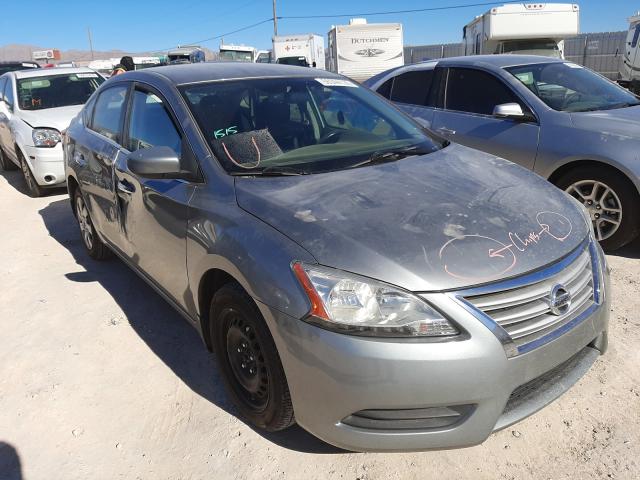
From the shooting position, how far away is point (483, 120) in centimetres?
506

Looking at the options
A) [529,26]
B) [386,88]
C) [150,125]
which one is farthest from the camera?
[529,26]

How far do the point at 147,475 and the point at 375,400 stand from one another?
1.16 meters

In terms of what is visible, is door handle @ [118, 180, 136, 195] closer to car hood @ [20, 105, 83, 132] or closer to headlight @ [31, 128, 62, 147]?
headlight @ [31, 128, 62, 147]

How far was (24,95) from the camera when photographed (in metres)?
7.92

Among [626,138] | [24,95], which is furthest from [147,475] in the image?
[24,95]

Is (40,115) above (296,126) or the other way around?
the other way around

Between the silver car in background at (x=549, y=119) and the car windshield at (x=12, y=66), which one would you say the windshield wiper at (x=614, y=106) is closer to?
the silver car in background at (x=549, y=119)

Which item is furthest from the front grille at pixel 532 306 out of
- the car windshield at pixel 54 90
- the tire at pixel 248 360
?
the car windshield at pixel 54 90

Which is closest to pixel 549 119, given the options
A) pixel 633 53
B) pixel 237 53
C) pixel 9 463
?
pixel 9 463

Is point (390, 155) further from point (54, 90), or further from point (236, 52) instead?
point (236, 52)

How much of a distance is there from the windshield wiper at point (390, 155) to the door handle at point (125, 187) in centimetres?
142

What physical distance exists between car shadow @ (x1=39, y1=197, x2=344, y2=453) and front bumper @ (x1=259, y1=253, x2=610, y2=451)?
457 mm

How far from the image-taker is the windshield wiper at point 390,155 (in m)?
2.77

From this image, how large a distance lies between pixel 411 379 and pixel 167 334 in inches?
83.5
